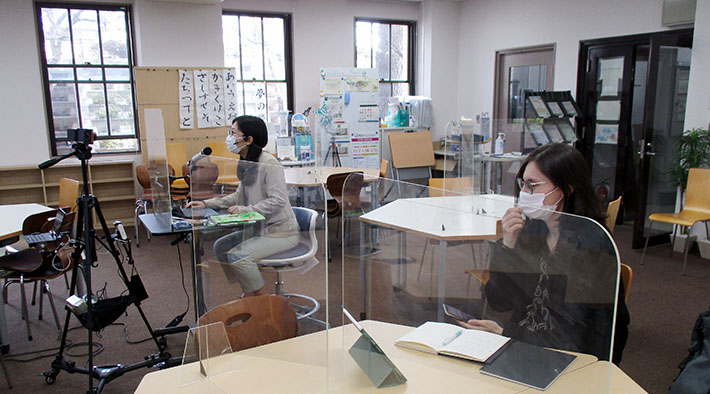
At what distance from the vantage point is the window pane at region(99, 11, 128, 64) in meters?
6.21

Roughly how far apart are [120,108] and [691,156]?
20.8 ft

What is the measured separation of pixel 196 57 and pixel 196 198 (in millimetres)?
4718

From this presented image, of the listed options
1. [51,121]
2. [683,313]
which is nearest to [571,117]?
[683,313]

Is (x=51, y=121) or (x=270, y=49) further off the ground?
(x=270, y=49)

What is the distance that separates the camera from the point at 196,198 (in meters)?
2.32

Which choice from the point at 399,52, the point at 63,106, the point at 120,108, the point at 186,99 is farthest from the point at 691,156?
the point at 63,106

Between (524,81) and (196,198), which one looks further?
(524,81)

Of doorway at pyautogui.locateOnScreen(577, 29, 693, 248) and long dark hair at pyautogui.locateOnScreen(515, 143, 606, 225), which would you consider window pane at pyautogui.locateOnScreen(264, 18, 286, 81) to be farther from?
long dark hair at pyautogui.locateOnScreen(515, 143, 606, 225)

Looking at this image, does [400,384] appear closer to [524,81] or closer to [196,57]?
[196,57]

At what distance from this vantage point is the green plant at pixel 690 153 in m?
4.67

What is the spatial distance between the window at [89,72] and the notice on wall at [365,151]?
2857 mm

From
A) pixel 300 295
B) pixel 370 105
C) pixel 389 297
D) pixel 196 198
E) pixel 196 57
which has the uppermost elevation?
pixel 196 57

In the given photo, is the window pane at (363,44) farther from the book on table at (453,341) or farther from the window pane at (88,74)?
the book on table at (453,341)

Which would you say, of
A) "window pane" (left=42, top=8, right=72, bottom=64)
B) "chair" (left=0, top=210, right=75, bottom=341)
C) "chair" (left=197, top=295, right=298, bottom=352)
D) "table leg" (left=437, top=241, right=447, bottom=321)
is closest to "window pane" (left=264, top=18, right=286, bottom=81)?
"window pane" (left=42, top=8, right=72, bottom=64)
